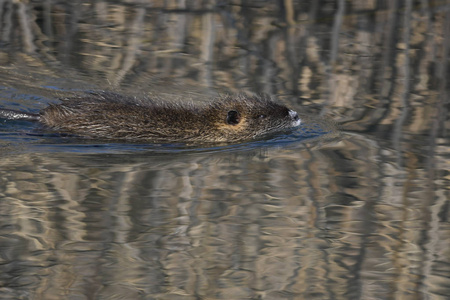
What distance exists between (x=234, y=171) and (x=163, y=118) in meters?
1.02

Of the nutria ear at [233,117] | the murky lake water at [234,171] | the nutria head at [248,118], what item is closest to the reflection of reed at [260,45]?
the murky lake water at [234,171]

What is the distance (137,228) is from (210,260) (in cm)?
52

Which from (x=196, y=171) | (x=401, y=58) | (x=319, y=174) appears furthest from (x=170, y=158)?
(x=401, y=58)

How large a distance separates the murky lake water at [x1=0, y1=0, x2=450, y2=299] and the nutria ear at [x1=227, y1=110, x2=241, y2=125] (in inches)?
8.8

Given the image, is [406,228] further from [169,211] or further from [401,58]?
[401,58]

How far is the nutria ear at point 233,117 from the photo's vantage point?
6.30 m

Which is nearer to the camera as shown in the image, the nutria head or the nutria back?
the nutria back

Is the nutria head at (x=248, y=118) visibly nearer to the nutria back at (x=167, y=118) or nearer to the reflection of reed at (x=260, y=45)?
the nutria back at (x=167, y=118)

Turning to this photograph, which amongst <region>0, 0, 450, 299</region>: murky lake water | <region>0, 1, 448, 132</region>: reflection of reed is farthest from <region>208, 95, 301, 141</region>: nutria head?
<region>0, 1, 448, 132</region>: reflection of reed

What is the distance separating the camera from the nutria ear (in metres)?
6.30

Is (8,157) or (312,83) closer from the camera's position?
(8,157)

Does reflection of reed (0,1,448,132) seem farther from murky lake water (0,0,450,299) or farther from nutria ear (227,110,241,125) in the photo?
nutria ear (227,110,241,125)

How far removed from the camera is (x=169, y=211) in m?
4.63

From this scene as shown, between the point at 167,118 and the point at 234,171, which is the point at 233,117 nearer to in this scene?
the point at 167,118
